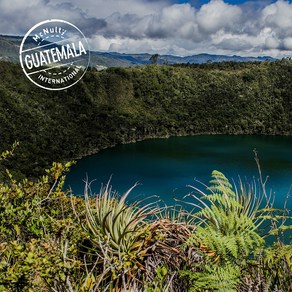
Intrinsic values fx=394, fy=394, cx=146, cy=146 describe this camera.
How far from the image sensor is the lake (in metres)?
32.3

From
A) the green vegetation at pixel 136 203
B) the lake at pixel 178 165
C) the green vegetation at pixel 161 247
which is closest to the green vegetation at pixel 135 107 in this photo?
the green vegetation at pixel 136 203

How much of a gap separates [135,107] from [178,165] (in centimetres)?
2144

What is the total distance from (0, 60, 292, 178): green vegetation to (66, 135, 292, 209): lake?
3225mm

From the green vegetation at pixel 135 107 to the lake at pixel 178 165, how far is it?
10.6 ft

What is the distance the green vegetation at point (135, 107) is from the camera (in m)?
41.0

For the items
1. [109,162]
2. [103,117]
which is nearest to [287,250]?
[109,162]

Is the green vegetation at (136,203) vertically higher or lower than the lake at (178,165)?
higher

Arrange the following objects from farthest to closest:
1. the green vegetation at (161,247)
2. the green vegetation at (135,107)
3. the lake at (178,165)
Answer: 1. the green vegetation at (135,107)
2. the lake at (178,165)
3. the green vegetation at (161,247)

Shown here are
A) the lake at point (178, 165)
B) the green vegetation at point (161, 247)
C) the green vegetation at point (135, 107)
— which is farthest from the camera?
the green vegetation at point (135, 107)

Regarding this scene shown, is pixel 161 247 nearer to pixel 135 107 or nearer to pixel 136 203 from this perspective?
pixel 136 203

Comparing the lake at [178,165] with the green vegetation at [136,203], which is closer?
the green vegetation at [136,203]

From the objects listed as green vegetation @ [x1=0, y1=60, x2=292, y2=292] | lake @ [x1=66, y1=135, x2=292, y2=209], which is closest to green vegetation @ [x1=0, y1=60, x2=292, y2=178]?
green vegetation @ [x1=0, y1=60, x2=292, y2=292]

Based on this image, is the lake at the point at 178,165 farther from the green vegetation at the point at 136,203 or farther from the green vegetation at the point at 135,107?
the green vegetation at the point at 135,107

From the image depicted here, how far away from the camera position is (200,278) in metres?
2.65
